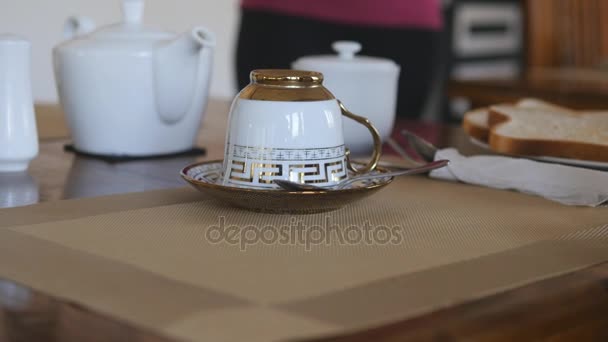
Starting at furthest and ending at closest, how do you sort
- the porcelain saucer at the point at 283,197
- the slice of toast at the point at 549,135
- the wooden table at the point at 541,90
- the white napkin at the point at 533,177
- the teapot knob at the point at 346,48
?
1. the wooden table at the point at 541,90
2. the teapot knob at the point at 346,48
3. the slice of toast at the point at 549,135
4. the white napkin at the point at 533,177
5. the porcelain saucer at the point at 283,197

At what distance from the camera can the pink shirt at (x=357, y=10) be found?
159cm

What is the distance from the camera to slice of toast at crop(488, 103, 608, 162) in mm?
747

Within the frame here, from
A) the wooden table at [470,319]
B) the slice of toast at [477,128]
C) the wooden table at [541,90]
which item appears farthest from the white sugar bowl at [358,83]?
the wooden table at [541,90]

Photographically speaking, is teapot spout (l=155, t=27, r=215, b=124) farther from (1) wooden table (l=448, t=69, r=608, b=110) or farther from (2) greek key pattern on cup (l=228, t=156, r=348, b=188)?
(1) wooden table (l=448, t=69, r=608, b=110)

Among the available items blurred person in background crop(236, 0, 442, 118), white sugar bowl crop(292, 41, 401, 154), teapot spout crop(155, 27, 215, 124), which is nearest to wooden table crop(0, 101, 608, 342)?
teapot spout crop(155, 27, 215, 124)

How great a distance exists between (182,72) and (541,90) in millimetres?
1205

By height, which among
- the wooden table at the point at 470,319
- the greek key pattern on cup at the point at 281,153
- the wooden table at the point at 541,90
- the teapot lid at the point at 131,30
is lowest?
the wooden table at the point at 541,90

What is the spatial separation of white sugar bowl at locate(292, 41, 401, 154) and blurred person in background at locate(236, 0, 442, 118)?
0.72m

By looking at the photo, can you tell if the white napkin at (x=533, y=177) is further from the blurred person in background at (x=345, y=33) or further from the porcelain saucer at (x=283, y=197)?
the blurred person in background at (x=345, y=33)

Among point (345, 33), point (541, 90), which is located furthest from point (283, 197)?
point (541, 90)

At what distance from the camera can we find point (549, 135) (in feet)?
2.66

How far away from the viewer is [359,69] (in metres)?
0.84

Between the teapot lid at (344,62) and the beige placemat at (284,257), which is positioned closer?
the beige placemat at (284,257)

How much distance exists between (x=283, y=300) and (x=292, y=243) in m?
0.11
